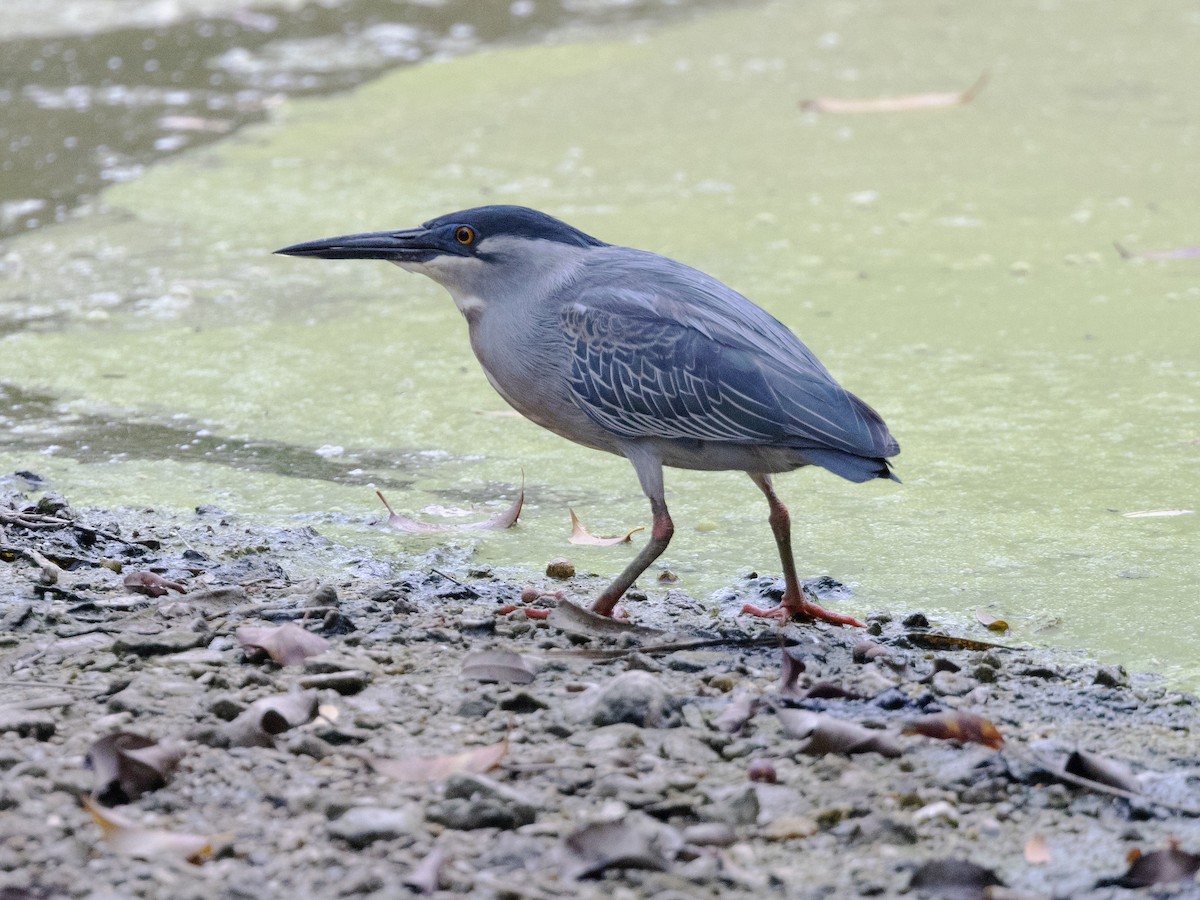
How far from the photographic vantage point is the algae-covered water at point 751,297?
4.03m

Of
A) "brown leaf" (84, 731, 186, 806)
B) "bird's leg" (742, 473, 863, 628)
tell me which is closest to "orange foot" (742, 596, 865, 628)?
"bird's leg" (742, 473, 863, 628)

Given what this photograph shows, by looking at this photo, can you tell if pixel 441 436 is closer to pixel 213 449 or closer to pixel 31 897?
pixel 213 449

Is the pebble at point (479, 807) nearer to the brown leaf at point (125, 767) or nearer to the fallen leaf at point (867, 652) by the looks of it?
the brown leaf at point (125, 767)

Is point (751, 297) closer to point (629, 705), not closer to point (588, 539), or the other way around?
point (588, 539)

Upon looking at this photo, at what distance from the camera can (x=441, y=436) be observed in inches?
189

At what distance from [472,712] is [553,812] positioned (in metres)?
0.41

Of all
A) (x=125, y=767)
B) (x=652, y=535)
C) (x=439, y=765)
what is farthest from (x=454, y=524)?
(x=125, y=767)

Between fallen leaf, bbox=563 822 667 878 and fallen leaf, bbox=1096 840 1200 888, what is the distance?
68 cm

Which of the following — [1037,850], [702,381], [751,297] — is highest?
[702,381]

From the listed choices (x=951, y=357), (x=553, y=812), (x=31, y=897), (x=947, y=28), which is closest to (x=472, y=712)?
(x=553, y=812)

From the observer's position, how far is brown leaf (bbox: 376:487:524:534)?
407cm

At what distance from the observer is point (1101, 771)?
2584 mm

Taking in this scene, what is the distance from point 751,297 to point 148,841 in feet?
12.9

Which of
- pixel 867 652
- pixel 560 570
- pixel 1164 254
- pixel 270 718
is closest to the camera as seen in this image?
pixel 270 718
